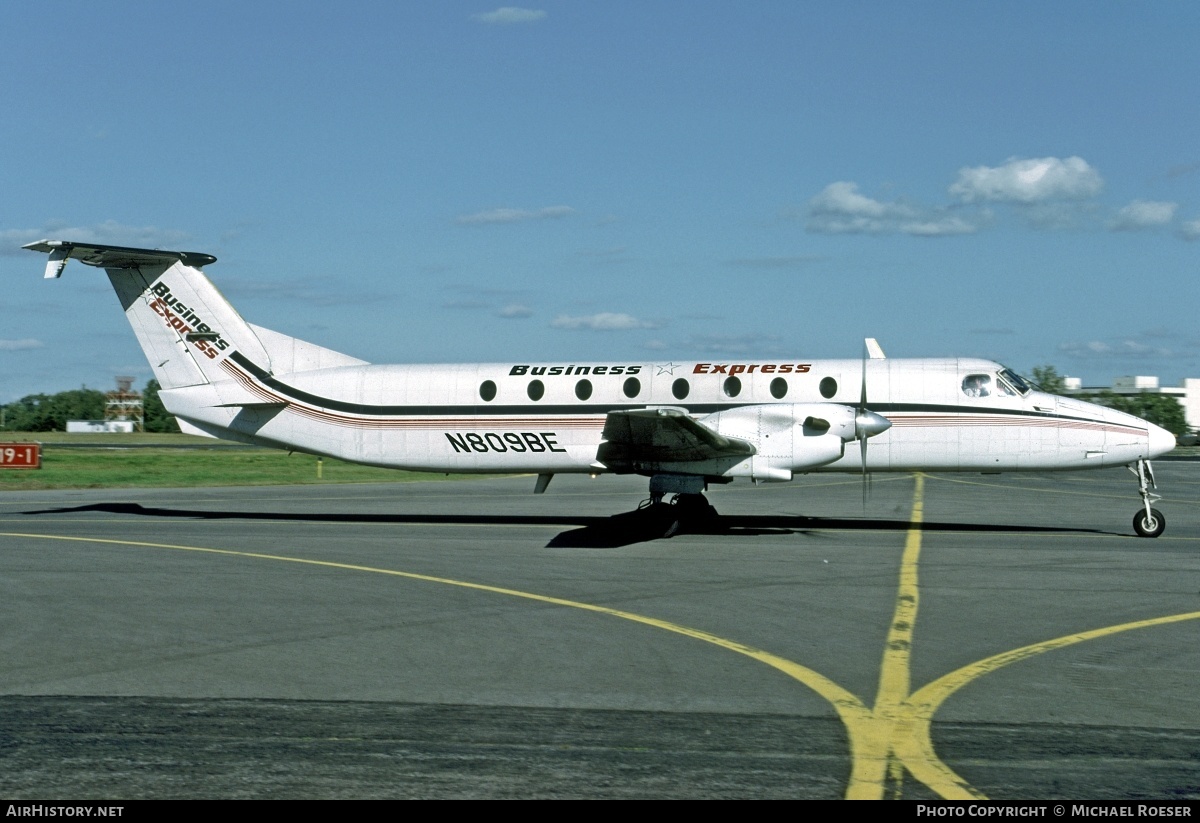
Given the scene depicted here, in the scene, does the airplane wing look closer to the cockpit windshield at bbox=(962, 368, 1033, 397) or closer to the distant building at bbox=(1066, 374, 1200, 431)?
the cockpit windshield at bbox=(962, 368, 1033, 397)

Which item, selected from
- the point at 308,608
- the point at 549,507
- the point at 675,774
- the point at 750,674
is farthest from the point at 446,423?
the point at 675,774

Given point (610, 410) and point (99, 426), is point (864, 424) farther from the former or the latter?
point (99, 426)

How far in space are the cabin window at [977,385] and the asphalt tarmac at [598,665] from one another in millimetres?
2569

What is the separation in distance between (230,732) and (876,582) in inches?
352

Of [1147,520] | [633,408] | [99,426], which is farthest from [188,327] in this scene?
[99,426]

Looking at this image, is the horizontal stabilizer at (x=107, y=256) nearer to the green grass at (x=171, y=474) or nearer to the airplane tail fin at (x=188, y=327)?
the airplane tail fin at (x=188, y=327)

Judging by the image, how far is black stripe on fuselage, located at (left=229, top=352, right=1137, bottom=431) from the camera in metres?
19.7

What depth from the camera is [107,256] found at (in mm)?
22000

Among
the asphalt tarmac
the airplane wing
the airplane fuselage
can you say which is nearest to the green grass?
the airplane fuselage

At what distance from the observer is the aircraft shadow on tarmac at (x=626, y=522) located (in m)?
19.2

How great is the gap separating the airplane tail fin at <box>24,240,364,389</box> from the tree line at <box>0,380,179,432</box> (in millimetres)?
131613

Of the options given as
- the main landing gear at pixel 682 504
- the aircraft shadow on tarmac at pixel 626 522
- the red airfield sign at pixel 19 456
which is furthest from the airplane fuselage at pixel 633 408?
the red airfield sign at pixel 19 456
